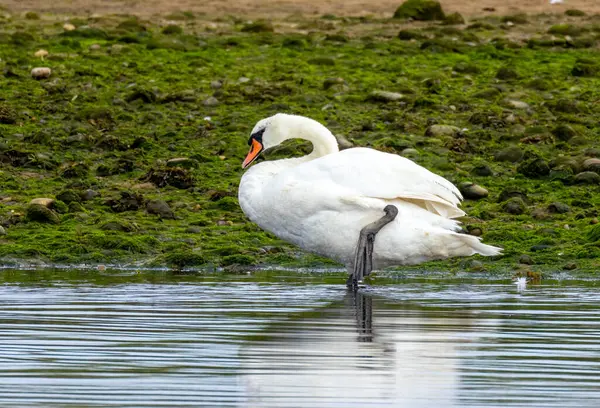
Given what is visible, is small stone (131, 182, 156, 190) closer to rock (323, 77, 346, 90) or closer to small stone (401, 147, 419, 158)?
small stone (401, 147, 419, 158)

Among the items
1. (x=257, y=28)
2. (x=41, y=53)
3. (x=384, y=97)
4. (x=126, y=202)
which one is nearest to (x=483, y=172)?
(x=384, y=97)

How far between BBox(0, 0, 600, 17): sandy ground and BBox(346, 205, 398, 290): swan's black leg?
15.4 m

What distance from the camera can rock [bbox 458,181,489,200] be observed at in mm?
12961

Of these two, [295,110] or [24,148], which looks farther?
[295,110]

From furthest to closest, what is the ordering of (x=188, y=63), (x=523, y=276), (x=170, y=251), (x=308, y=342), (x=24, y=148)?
(x=188, y=63) < (x=24, y=148) < (x=170, y=251) < (x=523, y=276) < (x=308, y=342)

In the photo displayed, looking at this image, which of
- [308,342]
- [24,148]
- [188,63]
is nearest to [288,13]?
[188,63]

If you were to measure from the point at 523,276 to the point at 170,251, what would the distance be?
285cm

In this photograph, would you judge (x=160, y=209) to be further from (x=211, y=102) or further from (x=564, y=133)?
(x=564, y=133)

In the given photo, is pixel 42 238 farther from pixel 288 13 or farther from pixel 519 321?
pixel 288 13

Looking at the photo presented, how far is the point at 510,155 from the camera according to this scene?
14234mm

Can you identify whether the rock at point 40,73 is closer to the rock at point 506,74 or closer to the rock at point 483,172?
the rock at point 506,74

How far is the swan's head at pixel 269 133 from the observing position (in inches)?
420

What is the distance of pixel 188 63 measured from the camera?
18.8 m

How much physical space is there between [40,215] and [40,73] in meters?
5.77
